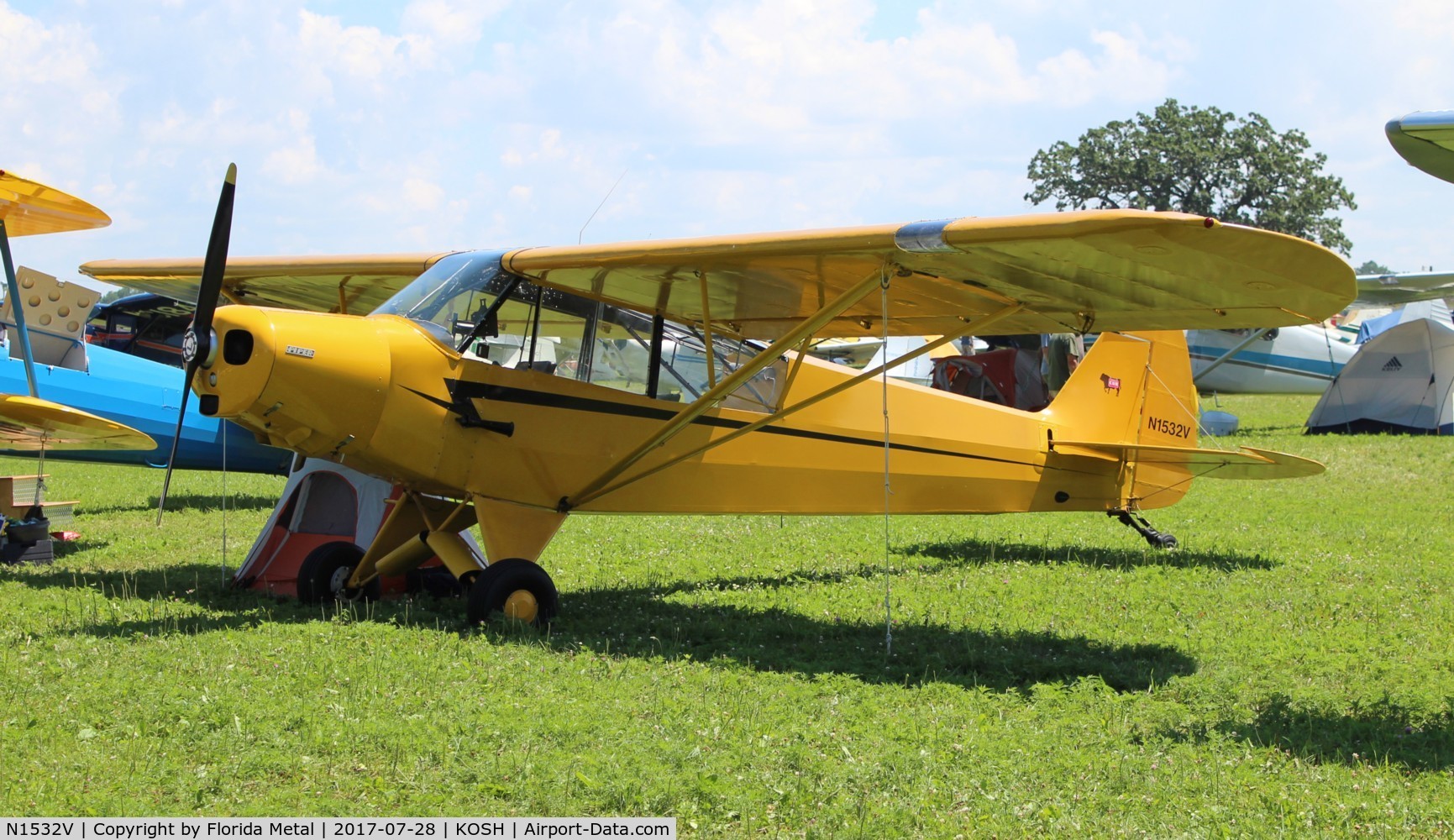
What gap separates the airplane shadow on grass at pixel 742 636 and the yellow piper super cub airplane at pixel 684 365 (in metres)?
0.46

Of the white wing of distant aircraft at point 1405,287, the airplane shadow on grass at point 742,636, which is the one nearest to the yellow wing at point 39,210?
the airplane shadow on grass at point 742,636

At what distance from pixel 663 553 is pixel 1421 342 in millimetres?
18443

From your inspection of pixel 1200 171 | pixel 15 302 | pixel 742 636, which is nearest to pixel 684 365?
pixel 742 636

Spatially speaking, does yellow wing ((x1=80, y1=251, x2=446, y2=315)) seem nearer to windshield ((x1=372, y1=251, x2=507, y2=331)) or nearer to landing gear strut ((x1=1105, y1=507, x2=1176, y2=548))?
windshield ((x1=372, y1=251, x2=507, y2=331))

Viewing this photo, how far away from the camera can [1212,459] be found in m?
10.4

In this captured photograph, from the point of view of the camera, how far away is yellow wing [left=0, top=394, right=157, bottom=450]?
9.54 meters

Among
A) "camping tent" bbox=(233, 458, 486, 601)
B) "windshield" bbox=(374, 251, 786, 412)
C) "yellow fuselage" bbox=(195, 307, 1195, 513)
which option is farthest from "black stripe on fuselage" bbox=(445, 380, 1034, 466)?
"camping tent" bbox=(233, 458, 486, 601)

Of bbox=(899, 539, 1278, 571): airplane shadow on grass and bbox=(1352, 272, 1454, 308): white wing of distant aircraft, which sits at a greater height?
bbox=(1352, 272, 1454, 308): white wing of distant aircraft

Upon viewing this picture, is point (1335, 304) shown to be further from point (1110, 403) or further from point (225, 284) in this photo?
point (225, 284)

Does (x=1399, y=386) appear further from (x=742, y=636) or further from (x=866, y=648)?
(x=742, y=636)

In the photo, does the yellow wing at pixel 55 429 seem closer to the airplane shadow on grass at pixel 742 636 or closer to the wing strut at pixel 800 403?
the airplane shadow on grass at pixel 742 636

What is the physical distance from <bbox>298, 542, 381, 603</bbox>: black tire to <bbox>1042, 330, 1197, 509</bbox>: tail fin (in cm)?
629

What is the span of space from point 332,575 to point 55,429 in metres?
4.04

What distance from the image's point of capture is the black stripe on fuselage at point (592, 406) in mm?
7680
